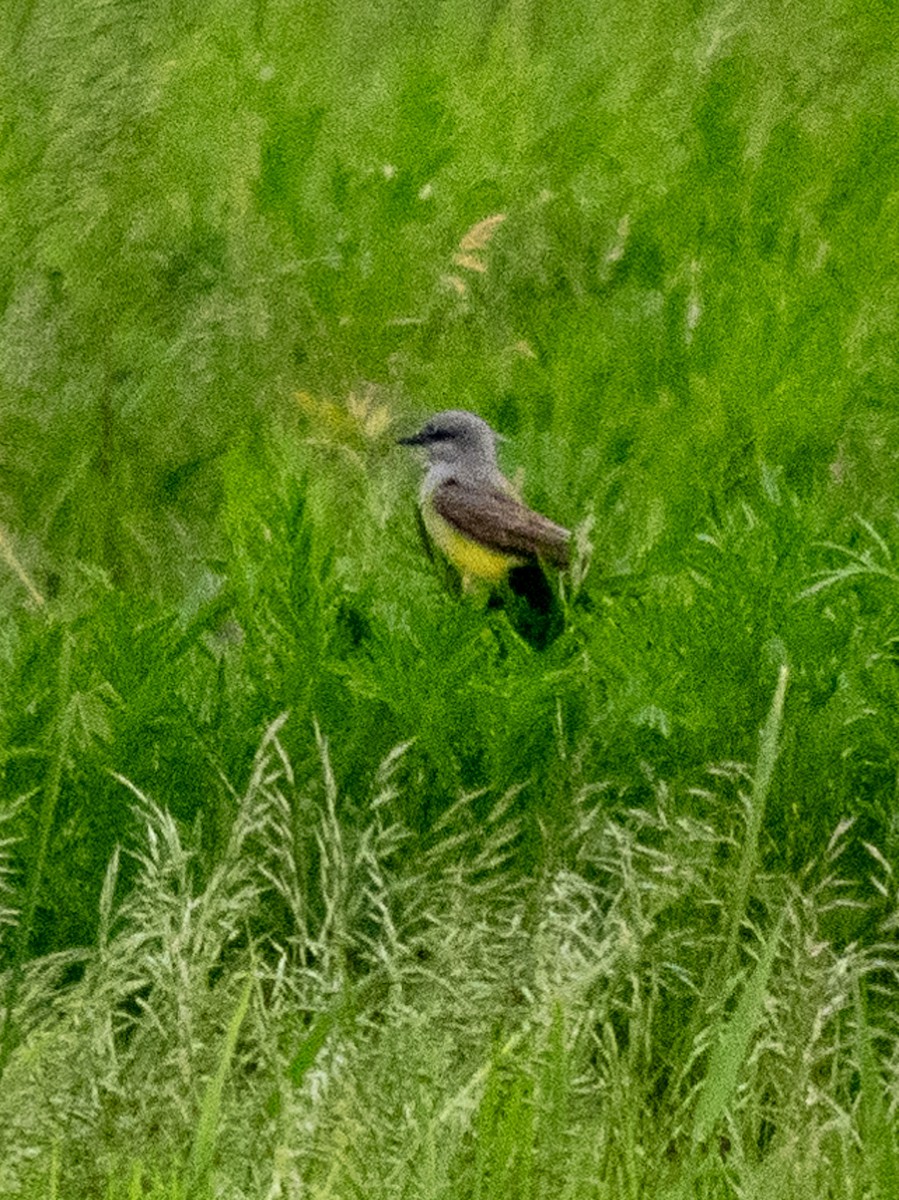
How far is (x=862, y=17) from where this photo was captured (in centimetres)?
718

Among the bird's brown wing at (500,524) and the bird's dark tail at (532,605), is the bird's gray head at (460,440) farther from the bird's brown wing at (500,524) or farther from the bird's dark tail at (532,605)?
the bird's dark tail at (532,605)

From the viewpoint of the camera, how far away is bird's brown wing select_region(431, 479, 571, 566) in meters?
4.16

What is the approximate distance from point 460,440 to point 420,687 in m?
1.51

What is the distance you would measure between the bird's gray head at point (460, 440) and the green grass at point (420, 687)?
64mm

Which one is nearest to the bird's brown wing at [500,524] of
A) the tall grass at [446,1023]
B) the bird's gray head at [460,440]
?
the bird's gray head at [460,440]

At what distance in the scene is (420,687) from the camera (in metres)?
3.27

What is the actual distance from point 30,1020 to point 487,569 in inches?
59.1

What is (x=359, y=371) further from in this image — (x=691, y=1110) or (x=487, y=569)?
(x=691, y=1110)

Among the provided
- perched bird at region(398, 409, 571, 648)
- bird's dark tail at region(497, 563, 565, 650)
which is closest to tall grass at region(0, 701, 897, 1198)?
bird's dark tail at region(497, 563, 565, 650)

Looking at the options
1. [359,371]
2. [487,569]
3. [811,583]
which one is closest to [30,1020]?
[811,583]

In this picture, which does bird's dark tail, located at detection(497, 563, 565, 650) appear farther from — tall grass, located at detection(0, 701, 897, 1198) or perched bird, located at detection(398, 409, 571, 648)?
tall grass, located at detection(0, 701, 897, 1198)

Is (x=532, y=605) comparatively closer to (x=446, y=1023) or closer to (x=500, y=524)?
(x=500, y=524)

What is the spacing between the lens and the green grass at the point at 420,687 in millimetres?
2771

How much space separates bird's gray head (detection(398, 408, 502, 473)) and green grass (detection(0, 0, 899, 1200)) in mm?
64
